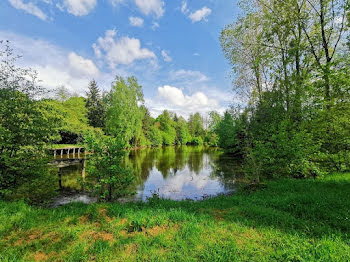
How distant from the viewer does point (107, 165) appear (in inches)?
249

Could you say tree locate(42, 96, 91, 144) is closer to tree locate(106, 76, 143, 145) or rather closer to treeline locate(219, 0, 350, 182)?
tree locate(106, 76, 143, 145)

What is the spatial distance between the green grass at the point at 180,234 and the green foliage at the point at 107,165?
5.25ft

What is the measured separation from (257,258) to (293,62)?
40.4 ft

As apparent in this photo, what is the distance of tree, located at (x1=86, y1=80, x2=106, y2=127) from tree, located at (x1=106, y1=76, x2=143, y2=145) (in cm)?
506

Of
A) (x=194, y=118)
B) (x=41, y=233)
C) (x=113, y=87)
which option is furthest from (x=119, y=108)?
(x=194, y=118)

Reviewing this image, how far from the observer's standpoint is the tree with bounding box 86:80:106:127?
3769 centimetres

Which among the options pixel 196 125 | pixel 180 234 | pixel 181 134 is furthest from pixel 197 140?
pixel 180 234

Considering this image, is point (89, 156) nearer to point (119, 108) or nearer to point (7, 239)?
point (7, 239)

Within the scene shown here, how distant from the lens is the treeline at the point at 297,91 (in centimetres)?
706

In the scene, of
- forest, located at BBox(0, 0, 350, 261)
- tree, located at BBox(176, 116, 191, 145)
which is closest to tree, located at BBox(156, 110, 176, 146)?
Result: tree, located at BBox(176, 116, 191, 145)

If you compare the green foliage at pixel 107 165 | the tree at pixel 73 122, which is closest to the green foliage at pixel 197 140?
the tree at pixel 73 122

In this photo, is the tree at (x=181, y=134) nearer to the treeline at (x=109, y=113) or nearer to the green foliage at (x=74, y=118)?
the treeline at (x=109, y=113)

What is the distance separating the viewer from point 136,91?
111 ft

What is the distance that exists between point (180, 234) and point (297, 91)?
1029cm
